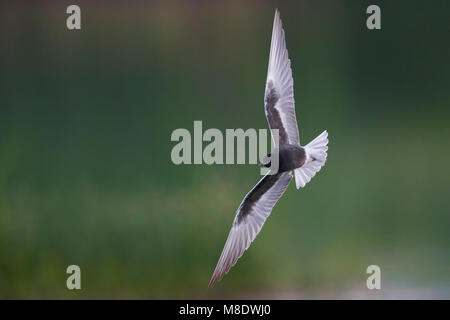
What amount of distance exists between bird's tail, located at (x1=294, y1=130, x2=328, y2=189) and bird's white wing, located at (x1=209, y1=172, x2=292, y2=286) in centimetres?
11

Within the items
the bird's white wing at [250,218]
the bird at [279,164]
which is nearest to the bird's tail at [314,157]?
the bird at [279,164]

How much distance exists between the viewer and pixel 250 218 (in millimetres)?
2553

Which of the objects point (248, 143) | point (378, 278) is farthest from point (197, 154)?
point (378, 278)

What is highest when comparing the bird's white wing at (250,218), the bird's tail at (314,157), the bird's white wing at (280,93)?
the bird's white wing at (280,93)

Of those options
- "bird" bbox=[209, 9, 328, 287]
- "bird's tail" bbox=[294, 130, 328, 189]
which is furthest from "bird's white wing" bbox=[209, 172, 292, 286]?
"bird's tail" bbox=[294, 130, 328, 189]

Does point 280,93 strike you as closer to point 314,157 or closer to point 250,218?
point 314,157

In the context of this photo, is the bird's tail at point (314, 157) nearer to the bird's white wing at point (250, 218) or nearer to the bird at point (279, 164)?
the bird at point (279, 164)

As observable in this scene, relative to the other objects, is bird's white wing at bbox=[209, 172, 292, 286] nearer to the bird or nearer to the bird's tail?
the bird

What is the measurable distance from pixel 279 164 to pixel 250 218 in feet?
0.78

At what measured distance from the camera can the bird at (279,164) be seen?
2521 millimetres

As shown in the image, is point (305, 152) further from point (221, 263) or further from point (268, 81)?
point (221, 263)

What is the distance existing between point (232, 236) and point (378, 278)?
927mm

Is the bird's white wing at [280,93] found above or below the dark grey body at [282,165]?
above

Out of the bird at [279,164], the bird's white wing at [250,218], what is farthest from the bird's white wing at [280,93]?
the bird's white wing at [250,218]
